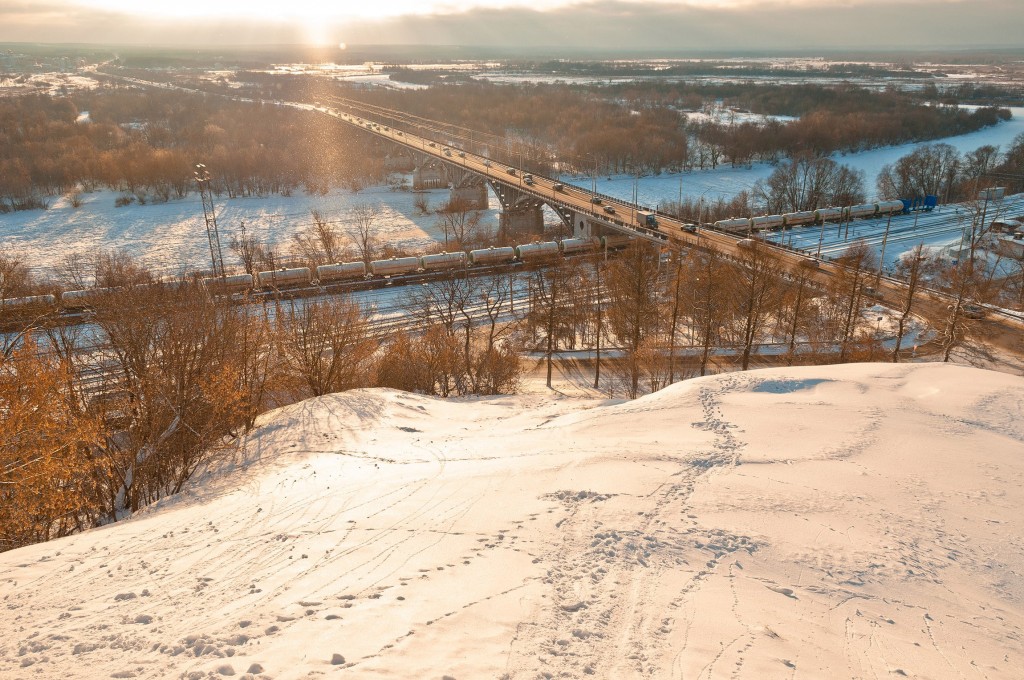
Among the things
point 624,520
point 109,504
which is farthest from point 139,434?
point 624,520

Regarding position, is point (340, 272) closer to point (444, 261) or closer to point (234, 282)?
point (234, 282)

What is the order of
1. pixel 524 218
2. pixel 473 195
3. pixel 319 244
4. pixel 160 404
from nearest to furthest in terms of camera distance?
1. pixel 160 404
2. pixel 319 244
3. pixel 524 218
4. pixel 473 195

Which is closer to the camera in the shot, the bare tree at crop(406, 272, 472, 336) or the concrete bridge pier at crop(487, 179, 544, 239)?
the bare tree at crop(406, 272, 472, 336)

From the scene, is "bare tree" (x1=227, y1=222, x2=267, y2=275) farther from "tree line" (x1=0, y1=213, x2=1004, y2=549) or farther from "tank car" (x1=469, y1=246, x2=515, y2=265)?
"tank car" (x1=469, y1=246, x2=515, y2=265)

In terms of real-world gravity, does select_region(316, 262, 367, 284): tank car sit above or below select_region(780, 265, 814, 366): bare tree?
below

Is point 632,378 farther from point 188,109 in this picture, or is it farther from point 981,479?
point 188,109

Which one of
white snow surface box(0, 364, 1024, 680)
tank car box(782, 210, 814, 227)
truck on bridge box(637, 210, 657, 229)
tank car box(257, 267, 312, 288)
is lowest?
tank car box(257, 267, 312, 288)

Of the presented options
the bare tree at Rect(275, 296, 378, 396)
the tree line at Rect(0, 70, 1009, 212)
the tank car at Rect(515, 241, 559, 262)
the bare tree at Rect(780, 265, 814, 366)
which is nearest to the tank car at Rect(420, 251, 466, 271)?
the tank car at Rect(515, 241, 559, 262)

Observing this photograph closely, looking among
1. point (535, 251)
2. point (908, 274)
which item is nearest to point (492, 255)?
point (535, 251)
